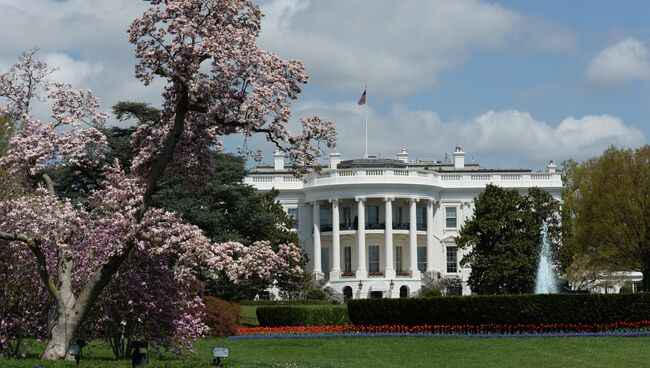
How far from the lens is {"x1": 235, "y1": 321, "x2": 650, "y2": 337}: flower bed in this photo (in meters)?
28.7

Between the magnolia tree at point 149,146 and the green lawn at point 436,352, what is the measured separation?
3.65 meters

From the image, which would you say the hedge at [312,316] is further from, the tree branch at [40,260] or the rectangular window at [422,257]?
the rectangular window at [422,257]

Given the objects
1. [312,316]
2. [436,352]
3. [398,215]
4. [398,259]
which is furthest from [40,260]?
[398,215]

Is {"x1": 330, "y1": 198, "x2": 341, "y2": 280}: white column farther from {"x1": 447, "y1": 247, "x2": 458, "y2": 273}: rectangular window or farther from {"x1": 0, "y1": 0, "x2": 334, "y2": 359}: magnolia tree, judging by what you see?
{"x1": 0, "y1": 0, "x2": 334, "y2": 359}: magnolia tree

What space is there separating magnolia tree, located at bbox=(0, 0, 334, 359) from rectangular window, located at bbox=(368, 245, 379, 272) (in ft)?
189

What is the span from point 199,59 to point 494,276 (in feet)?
145

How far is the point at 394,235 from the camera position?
76562 millimetres

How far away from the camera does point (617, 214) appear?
46906mm

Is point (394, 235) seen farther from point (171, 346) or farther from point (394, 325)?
point (171, 346)

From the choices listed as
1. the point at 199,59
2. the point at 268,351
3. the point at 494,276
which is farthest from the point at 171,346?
the point at 494,276

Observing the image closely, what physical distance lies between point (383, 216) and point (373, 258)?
3107mm

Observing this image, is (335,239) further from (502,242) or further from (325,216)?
(502,242)

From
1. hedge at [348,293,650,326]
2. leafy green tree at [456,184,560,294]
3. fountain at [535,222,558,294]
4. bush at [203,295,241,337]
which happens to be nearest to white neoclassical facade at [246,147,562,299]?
leafy green tree at [456,184,560,294]

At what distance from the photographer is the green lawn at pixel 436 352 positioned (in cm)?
2317
